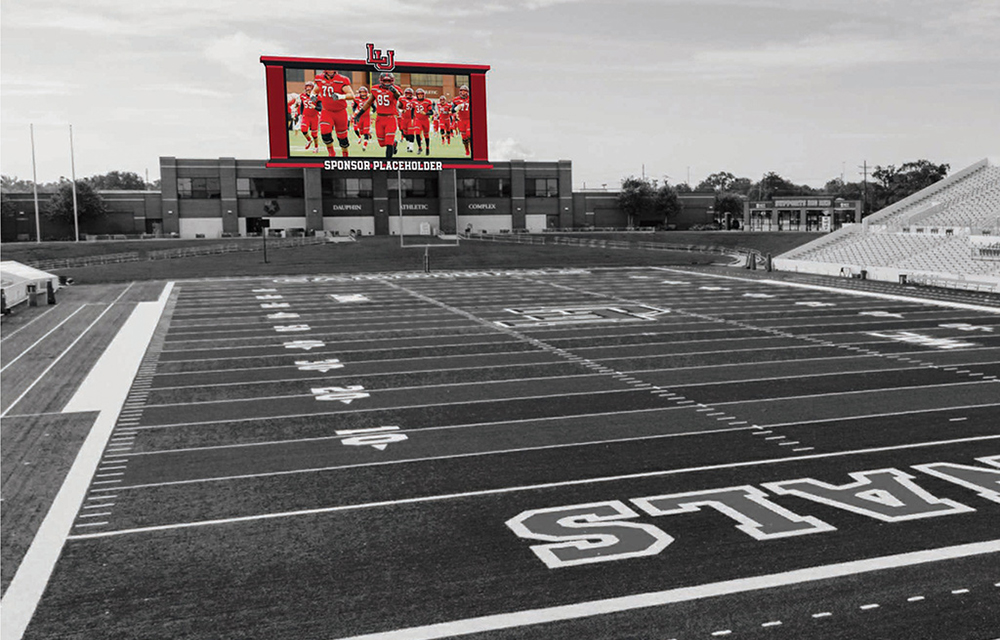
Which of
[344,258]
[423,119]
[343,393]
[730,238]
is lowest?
[343,393]

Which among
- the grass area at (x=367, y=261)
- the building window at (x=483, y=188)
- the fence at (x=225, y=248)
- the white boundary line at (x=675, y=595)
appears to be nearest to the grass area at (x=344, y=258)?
the grass area at (x=367, y=261)

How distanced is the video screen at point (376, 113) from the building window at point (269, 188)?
753 inches

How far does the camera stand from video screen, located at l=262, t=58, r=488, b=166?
59781mm

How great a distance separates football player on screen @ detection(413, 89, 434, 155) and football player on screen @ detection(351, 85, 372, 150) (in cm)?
316

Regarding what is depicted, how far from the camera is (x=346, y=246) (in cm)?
6109

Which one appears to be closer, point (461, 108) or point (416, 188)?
point (461, 108)

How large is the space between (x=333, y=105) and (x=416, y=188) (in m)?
22.4

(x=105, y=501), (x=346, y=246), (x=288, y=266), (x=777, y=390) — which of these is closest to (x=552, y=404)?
(x=777, y=390)

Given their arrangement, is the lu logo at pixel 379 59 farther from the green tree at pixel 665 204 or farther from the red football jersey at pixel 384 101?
the green tree at pixel 665 204

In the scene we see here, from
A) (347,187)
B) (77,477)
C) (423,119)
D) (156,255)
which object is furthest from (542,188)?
(77,477)

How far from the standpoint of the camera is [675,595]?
7.35 metres

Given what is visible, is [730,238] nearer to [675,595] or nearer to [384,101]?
[384,101]

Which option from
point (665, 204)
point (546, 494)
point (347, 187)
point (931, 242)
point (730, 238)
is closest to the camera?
point (546, 494)

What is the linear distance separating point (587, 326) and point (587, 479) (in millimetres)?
13598
